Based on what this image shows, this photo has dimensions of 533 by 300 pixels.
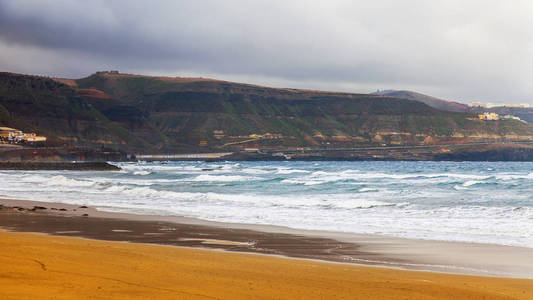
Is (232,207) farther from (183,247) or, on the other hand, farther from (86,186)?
(86,186)

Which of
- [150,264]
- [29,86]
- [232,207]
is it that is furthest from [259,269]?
[29,86]

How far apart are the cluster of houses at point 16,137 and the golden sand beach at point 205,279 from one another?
107 metres

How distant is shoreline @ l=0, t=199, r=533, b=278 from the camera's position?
12.7 m

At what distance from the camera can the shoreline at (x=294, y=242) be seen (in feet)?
41.7

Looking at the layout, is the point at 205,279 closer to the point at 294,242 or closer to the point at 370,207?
the point at 294,242

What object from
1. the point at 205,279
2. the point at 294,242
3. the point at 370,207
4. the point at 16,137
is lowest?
the point at 16,137

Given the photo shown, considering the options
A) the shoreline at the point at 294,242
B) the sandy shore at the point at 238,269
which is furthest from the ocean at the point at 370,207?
the sandy shore at the point at 238,269

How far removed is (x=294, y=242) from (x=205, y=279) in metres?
6.94

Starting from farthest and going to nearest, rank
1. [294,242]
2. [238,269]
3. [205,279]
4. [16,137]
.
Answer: [16,137] → [294,242] → [238,269] → [205,279]

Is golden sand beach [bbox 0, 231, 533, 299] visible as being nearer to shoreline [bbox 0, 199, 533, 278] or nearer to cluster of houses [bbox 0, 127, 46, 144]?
shoreline [bbox 0, 199, 533, 278]

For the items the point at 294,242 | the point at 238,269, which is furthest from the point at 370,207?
the point at 238,269

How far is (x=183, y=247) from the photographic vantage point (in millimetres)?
14531

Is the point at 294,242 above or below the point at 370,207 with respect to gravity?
above

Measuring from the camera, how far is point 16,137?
117 meters
